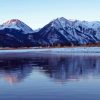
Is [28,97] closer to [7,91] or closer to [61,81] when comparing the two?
[7,91]

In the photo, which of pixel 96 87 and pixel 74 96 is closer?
pixel 74 96

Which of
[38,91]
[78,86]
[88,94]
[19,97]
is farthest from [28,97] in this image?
[78,86]

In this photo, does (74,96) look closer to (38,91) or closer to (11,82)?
(38,91)

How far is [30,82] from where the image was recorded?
24094 mm

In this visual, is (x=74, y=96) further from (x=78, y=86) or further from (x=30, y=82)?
(x=30, y=82)

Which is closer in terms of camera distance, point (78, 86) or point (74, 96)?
point (74, 96)

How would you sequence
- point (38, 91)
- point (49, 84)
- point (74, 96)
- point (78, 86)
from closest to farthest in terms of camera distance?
point (74, 96) → point (38, 91) → point (78, 86) → point (49, 84)

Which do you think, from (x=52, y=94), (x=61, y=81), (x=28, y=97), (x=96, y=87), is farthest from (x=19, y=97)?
(x=61, y=81)

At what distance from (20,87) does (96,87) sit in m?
4.73

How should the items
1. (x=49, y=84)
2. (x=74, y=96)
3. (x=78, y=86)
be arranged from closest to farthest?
1. (x=74, y=96)
2. (x=78, y=86)
3. (x=49, y=84)

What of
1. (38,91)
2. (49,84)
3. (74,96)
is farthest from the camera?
(49,84)

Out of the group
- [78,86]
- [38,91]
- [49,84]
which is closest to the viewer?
[38,91]

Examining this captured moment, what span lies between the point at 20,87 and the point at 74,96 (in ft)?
15.9

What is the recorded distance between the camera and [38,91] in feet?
65.4
